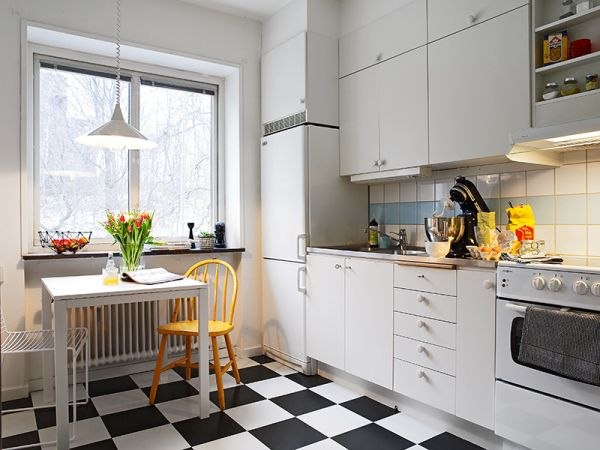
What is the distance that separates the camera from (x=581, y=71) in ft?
6.86

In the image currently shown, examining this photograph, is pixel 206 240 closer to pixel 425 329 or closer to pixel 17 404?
pixel 17 404

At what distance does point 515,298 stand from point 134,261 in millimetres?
2051

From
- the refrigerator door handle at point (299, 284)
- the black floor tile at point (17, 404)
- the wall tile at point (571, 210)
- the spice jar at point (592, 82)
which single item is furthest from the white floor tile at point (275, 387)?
the spice jar at point (592, 82)

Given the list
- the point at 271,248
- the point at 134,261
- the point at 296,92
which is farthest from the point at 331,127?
the point at 134,261

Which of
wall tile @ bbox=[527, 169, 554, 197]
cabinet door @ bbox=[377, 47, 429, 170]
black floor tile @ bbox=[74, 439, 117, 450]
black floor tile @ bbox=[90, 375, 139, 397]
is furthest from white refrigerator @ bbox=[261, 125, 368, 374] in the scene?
black floor tile @ bbox=[74, 439, 117, 450]

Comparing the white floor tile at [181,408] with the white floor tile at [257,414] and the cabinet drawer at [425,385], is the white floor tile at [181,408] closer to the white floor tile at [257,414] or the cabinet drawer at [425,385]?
the white floor tile at [257,414]

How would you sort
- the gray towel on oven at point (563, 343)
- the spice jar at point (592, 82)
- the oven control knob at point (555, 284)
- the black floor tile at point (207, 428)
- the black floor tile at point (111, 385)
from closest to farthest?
the gray towel on oven at point (563, 343) → the oven control knob at point (555, 284) → the spice jar at point (592, 82) → the black floor tile at point (207, 428) → the black floor tile at point (111, 385)

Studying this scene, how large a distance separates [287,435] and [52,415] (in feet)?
4.29

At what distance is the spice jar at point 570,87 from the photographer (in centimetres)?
208

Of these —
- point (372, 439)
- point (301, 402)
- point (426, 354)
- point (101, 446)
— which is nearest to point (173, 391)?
point (101, 446)

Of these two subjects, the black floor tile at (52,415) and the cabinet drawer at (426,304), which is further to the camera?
the black floor tile at (52,415)

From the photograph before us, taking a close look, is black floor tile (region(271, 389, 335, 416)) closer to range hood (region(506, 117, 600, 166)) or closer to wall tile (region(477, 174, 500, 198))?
wall tile (region(477, 174, 500, 198))

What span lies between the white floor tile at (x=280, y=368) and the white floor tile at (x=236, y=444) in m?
0.95

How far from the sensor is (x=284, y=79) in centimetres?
346
